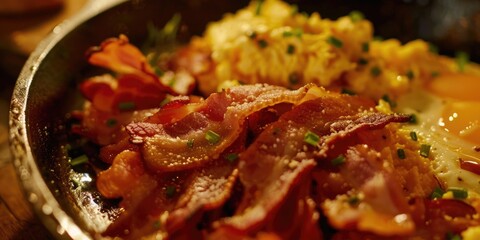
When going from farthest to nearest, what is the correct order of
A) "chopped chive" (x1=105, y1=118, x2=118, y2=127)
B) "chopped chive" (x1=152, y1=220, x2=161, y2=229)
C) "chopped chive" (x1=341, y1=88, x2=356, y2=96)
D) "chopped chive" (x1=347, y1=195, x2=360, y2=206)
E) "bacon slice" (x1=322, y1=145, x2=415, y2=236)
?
"chopped chive" (x1=341, y1=88, x2=356, y2=96) → "chopped chive" (x1=105, y1=118, x2=118, y2=127) → "chopped chive" (x1=152, y1=220, x2=161, y2=229) → "chopped chive" (x1=347, y1=195, x2=360, y2=206) → "bacon slice" (x1=322, y1=145, x2=415, y2=236)

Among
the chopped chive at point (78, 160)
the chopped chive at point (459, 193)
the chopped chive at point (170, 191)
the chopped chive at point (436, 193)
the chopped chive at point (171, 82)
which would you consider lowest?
the chopped chive at point (459, 193)

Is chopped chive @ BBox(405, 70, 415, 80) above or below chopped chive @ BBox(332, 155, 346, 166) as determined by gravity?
below

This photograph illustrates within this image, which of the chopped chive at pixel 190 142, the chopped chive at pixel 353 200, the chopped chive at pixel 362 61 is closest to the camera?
the chopped chive at pixel 353 200

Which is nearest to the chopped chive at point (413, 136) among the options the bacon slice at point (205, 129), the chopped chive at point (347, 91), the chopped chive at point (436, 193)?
the chopped chive at point (436, 193)

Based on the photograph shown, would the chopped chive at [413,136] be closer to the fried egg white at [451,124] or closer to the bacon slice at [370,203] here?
the fried egg white at [451,124]

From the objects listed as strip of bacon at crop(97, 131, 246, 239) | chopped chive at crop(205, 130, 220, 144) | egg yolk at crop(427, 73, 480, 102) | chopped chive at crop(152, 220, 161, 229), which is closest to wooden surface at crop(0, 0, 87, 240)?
strip of bacon at crop(97, 131, 246, 239)

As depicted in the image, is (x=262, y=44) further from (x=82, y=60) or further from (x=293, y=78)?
(x=82, y=60)

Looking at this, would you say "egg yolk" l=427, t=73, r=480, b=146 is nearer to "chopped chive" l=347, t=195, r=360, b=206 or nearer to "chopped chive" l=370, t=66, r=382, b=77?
"chopped chive" l=370, t=66, r=382, b=77
